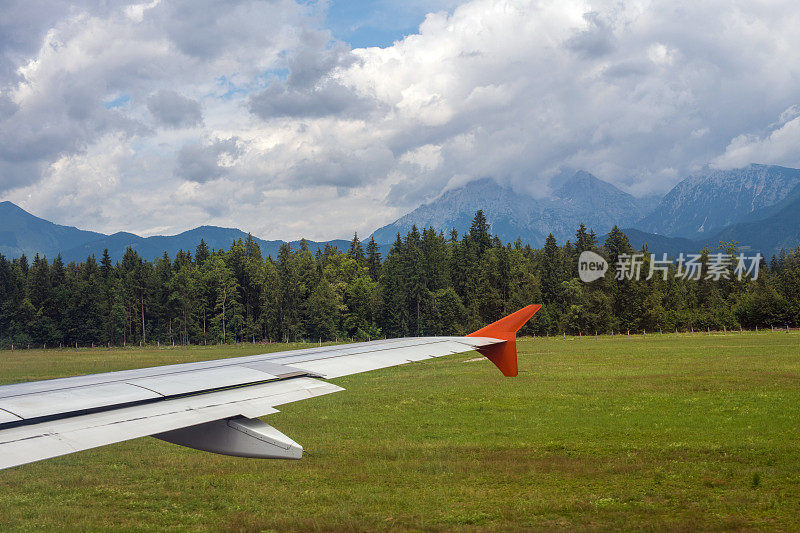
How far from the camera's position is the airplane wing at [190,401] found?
4574mm

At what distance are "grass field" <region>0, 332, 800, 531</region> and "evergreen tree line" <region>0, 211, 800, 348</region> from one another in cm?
6125

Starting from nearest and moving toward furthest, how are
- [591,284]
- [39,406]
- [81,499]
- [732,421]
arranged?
[39,406] → [81,499] → [732,421] → [591,284]

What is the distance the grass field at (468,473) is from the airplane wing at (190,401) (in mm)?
2941

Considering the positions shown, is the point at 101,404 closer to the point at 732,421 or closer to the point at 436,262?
the point at 732,421

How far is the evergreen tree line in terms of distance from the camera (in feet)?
263

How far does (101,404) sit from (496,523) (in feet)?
20.5

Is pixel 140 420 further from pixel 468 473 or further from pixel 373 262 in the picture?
pixel 373 262

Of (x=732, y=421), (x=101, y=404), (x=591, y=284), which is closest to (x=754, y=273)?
(x=591, y=284)

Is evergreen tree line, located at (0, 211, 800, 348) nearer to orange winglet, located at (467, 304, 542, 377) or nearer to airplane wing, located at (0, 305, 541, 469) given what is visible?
orange winglet, located at (467, 304, 542, 377)

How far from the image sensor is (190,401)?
225 inches

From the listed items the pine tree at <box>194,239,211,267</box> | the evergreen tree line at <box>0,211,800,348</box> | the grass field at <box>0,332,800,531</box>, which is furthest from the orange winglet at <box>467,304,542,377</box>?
the pine tree at <box>194,239,211,267</box>

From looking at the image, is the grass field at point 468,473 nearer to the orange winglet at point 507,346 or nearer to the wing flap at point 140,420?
the orange winglet at point 507,346

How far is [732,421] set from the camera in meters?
15.8

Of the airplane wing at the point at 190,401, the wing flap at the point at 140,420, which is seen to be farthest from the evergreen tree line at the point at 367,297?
the wing flap at the point at 140,420
